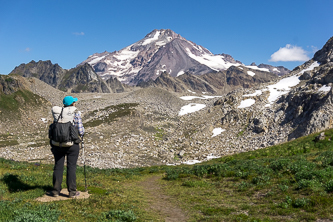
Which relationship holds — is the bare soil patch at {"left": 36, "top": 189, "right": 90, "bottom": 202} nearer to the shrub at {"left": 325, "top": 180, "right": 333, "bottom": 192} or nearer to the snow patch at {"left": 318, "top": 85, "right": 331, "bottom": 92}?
the shrub at {"left": 325, "top": 180, "right": 333, "bottom": 192}

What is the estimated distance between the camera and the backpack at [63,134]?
33.3ft

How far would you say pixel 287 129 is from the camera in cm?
5944

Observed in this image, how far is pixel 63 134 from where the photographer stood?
33.2 ft

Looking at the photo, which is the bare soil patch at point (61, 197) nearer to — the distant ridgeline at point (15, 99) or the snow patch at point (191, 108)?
the distant ridgeline at point (15, 99)

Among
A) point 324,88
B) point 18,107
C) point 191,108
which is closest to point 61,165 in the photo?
point 324,88

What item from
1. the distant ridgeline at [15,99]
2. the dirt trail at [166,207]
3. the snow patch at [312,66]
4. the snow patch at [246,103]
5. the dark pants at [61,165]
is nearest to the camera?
the dirt trail at [166,207]

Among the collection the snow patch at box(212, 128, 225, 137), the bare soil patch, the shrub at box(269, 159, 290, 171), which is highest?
the snow patch at box(212, 128, 225, 137)

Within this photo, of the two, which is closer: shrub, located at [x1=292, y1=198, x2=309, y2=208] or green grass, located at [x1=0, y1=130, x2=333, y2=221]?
green grass, located at [x1=0, y1=130, x2=333, y2=221]

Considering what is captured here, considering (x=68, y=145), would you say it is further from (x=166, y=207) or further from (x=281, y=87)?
(x=281, y=87)

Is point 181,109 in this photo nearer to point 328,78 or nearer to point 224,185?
point 328,78

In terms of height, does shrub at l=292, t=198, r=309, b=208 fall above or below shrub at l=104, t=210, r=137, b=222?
above

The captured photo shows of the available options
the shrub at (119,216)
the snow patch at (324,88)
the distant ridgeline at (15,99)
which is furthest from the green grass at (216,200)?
the distant ridgeline at (15,99)

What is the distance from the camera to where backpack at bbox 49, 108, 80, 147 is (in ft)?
33.3

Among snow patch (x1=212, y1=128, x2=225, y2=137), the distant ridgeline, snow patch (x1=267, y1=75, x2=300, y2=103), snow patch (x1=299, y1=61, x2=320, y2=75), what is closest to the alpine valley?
the distant ridgeline
